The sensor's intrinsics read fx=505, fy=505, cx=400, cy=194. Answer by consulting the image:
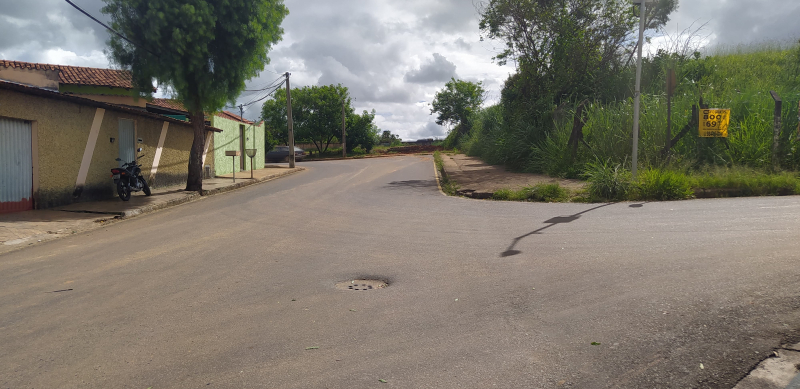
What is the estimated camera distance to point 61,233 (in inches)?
339

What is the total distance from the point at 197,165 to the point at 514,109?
13.1m

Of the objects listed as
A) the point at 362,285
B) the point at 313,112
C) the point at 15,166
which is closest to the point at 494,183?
the point at 362,285

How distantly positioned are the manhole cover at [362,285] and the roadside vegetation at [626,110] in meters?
7.17

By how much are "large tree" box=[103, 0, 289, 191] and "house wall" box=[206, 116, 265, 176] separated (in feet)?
17.8

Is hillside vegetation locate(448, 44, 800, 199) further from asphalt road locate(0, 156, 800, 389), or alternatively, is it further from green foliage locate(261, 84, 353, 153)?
green foliage locate(261, 84, 353, 153)

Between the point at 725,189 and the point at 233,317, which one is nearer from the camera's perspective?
the point at 233,317

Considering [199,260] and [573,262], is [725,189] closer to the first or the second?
[573,262]

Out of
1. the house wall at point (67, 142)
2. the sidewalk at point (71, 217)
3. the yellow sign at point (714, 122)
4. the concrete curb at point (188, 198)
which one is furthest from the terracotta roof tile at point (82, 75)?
the yellow sign at point (714, 122)

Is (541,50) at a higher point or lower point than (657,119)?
higher

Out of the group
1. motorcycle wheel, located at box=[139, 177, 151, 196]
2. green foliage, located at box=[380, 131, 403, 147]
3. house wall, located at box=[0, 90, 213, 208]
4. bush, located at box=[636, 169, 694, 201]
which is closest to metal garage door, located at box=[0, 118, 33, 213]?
house wall, located at box=[0, 90, 213, 208]

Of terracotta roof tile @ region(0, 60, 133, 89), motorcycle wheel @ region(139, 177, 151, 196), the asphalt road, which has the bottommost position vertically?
the asphalt road

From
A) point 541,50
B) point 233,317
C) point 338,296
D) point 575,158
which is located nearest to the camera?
point 233,317

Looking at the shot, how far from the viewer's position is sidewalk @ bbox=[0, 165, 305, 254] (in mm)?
8148

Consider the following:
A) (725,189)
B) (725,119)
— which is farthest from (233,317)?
(725,119)
